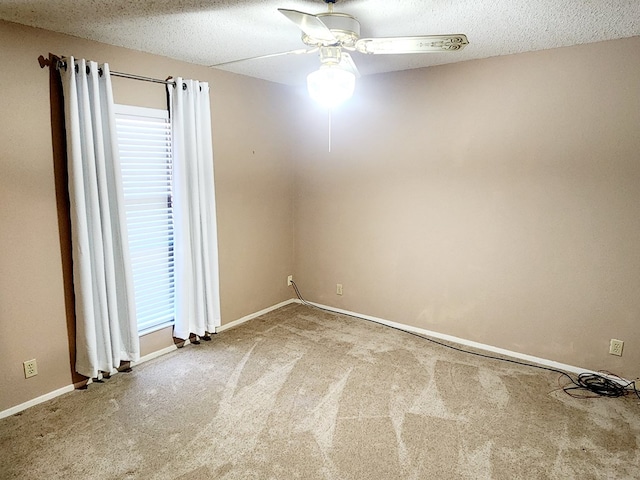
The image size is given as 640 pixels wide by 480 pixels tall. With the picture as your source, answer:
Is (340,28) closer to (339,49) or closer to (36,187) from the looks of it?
(339,49)

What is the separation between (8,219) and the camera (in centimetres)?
257

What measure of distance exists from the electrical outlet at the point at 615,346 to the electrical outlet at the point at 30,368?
413 cm

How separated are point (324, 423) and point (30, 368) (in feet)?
6.57

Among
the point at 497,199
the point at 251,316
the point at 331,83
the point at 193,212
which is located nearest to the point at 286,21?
the point at 331,83

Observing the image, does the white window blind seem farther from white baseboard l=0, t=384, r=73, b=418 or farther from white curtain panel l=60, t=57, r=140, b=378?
white baseboard l=0, t=384, r=73, b=418

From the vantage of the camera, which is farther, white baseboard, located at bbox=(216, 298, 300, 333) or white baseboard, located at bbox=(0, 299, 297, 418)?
white baseboard, located at bbox=(216, 298, 300, 333)

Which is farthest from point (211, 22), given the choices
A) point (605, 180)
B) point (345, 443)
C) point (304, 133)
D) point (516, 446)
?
point (516, 446)

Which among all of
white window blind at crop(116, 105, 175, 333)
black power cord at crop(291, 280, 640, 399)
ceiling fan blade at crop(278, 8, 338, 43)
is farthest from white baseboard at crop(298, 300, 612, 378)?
ceiling fan blade at crop(278, 8, 338, 43)

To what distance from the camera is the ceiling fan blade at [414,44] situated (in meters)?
1.92

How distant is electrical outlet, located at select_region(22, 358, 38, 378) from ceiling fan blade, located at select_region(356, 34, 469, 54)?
9.50 ft

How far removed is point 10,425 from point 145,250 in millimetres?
1432

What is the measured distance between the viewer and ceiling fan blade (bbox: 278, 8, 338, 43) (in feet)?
5.57

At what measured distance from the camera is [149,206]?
3.34 metres

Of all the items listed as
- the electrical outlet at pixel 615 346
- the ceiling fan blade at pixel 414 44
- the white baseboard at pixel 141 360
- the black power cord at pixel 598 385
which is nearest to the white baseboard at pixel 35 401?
the white baseboard at pixel 141 360
